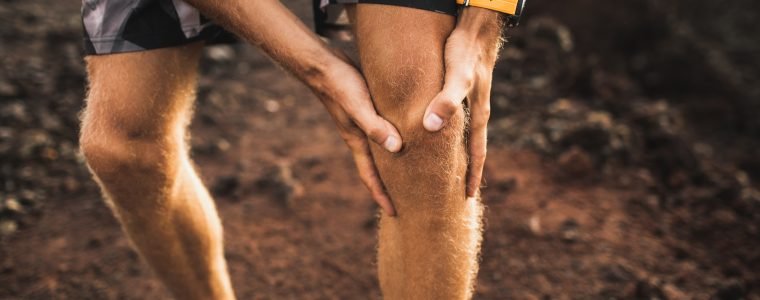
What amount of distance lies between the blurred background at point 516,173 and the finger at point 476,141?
1024 mm

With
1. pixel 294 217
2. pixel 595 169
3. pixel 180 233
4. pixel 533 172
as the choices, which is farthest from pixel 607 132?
pixel 180 233

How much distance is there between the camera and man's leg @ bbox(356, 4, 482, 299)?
4.39 feet

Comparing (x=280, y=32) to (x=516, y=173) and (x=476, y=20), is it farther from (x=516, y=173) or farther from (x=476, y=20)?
(x=516, y=173)

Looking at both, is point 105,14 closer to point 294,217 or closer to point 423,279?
point 423,279

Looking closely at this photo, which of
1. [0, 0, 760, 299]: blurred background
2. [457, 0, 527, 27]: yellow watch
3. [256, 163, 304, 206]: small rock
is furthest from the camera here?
[256, 163, 304, 206]: small rock

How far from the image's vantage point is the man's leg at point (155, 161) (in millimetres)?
1514

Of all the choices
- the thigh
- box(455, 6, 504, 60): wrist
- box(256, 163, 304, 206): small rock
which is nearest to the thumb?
box(455, 6, 504, 60): wrist

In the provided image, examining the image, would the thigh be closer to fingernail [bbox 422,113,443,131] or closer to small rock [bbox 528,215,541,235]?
fingernail [bbox 422,113,443,131]

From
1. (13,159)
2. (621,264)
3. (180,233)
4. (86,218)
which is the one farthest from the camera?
(13,159)

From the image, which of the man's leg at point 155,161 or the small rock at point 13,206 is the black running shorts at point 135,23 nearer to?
the man's leg at point 155,161

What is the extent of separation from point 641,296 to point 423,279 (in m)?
1.24

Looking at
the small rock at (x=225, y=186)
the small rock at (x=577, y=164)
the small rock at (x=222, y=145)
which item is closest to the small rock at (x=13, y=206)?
the small rock at (x=225, y=186)

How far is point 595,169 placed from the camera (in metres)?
3.10

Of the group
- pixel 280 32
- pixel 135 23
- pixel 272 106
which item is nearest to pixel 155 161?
pixel 135 23
